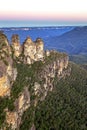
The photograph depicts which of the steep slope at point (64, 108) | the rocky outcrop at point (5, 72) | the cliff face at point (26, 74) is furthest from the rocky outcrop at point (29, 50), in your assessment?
the rocky outcrop at point (5, 72)

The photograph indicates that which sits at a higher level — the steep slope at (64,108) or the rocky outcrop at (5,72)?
the rocky outcrop at (5,72)

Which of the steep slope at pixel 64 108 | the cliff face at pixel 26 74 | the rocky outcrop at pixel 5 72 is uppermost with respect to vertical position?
the rocky outcrop at pixel 5 72

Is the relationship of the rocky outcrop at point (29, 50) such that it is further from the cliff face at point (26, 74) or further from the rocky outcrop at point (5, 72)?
the rocky outcrop at point (5, 72)

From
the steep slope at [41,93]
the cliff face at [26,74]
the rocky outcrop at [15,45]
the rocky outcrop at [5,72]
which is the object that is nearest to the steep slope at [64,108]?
the steep slope at [41,93]

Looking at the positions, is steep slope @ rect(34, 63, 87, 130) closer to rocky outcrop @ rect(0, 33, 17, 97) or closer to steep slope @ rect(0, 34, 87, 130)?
steep slope @ rect(0, 34, 87, 130)

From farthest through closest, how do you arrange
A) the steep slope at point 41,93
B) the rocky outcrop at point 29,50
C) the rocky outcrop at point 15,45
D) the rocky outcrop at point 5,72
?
1. the rocky outcrop at point 29,50
2. the rocky outcrop at point 15,45
3. the steep slope at point 41,93
4. the rocky outcrop at point 5,72

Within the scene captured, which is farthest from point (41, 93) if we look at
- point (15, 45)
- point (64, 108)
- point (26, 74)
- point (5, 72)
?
point (5, 72)

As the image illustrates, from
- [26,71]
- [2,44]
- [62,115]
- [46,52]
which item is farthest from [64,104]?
[2,44]

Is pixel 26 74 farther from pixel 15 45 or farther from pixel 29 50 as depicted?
pixel 29 50

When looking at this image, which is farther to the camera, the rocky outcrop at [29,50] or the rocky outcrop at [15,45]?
the rocky outcrop at [29,50]

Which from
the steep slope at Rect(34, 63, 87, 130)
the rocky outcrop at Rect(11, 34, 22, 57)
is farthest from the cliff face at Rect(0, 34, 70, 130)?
the steep slope at Rect(34, 63, 87, 130)

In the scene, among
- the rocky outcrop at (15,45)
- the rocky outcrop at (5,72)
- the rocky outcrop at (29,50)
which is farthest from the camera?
the rocky outcrop at (29,50)
